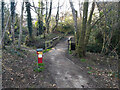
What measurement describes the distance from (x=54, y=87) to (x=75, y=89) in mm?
906

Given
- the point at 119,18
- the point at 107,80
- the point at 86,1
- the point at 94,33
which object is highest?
the point at 86,1

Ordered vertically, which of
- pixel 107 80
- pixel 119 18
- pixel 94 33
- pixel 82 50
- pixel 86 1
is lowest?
pixel 107 80

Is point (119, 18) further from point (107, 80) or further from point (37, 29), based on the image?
point (37, 29)

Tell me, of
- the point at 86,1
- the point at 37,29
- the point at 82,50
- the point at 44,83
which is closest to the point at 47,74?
the point at 44,83

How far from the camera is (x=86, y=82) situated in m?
5.01

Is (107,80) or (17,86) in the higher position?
(17,86)

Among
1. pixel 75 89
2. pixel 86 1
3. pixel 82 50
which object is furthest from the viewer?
pixel 82 50

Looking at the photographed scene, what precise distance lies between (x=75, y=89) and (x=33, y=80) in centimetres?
195

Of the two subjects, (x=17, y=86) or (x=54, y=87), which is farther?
(x=54, y=87)

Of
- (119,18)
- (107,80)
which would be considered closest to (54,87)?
(107,80)

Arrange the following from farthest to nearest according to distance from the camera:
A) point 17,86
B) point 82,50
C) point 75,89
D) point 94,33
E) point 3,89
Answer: point 94,33
point 82,50
point 75,89
point 17,86
point 3,89

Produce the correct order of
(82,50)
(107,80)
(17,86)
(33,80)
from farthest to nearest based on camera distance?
1. (82,50)
2. (107,80)
3. (33,80)
4. (17,86)

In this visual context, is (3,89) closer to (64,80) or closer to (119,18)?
(64,80)

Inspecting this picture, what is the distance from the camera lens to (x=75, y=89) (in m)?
4.42
